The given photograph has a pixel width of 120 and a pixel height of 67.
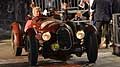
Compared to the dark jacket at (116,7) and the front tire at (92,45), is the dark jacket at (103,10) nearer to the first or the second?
the dark jacket at (116,7)

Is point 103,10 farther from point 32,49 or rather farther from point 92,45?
point 32,49

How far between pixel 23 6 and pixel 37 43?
11.9m

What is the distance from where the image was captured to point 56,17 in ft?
44.7

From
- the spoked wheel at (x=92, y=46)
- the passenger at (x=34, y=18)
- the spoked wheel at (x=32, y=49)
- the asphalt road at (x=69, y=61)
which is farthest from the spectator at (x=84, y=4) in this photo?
the spoked wheel at (x=32, y=49)

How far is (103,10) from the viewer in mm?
15203

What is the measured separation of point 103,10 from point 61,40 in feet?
11.6

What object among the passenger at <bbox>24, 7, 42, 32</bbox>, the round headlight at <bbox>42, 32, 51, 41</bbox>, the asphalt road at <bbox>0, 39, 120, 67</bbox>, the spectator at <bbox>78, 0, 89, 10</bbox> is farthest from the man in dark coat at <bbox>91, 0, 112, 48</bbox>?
the round headlight at <bbox>42, 32, 51, 41</bbox>

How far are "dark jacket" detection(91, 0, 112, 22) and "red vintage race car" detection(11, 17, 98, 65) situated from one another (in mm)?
2858

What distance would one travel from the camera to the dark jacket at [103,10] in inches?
596

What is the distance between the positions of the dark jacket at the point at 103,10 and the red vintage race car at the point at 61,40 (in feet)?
9.38

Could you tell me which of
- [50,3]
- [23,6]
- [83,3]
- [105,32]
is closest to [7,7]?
[23,6]

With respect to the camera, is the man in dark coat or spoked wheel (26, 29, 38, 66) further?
the man in dark coat

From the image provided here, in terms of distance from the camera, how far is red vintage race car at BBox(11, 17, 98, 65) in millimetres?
12016

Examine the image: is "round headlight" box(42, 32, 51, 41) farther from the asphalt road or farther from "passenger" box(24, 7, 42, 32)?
"passenger" box(24, 7, 42, 32)
